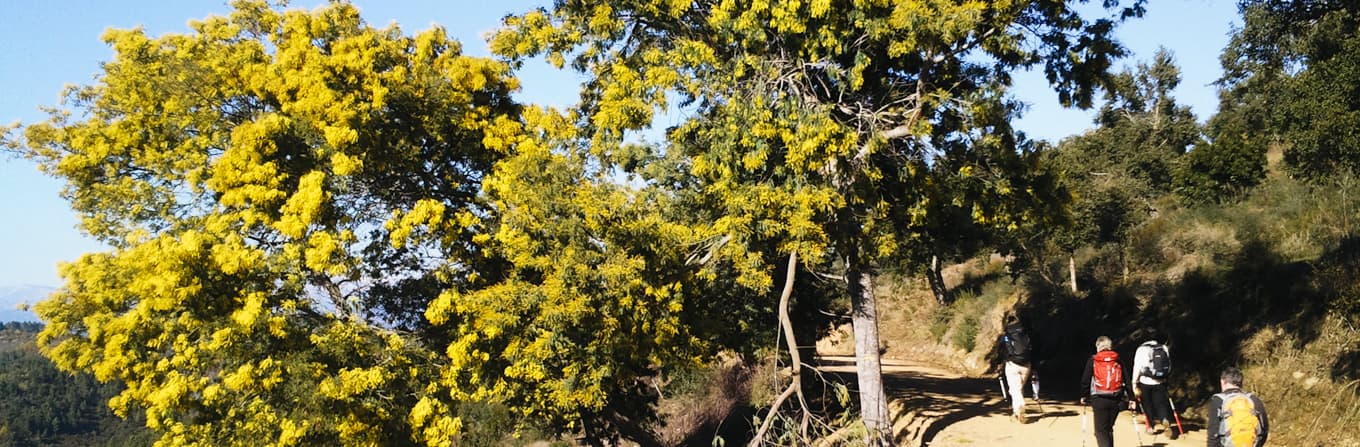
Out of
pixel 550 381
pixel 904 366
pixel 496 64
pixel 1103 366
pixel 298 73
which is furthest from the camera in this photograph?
pixel 904 366

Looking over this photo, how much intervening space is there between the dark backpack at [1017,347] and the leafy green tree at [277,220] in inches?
284

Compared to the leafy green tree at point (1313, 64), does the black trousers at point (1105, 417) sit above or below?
below

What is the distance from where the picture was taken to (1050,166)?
11.5 metres

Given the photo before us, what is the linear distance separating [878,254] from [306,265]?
7.12 meters

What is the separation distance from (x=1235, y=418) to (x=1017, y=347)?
16.3 feet

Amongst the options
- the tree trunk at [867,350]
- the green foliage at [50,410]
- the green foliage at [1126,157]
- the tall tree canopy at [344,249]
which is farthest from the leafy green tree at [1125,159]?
the green foliage at [50,410]

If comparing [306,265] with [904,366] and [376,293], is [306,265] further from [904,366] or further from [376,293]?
[904,366]

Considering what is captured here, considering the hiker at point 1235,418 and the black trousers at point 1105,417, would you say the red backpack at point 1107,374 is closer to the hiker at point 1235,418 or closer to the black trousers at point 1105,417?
the black trousers at point 1105,417

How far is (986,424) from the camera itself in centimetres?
1224

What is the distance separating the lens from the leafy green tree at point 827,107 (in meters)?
9.50

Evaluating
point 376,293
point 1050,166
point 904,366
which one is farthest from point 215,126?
point 904,366

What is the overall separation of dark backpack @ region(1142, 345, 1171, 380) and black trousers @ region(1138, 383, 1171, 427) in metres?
0.28

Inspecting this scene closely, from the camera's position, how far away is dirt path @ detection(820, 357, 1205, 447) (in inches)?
416

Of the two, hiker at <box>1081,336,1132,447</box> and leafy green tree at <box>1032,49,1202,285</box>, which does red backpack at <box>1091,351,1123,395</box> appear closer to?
hiker at <box>1081,336,1132,447</box>
